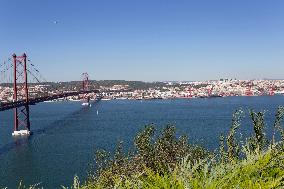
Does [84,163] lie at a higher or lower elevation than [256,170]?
lower

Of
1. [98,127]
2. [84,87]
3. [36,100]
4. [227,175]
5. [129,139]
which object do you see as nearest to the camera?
[227,175]

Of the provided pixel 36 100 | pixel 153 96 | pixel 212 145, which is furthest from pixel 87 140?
pixel 153 96

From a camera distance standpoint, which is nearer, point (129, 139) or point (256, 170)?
point (256, 170)

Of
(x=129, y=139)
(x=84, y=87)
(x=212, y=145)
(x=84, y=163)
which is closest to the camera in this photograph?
(x=84, y=163)

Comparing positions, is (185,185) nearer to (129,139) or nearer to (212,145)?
(212,145)

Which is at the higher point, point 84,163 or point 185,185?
point 185,185

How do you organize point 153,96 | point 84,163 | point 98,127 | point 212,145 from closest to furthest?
point 84,163 < point 212,145 < point 98,127 < point 153,96

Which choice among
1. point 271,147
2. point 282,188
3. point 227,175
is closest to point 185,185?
point 227,175

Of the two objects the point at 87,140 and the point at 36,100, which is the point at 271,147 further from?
the point at 36,100

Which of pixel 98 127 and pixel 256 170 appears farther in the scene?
pixel 98 127
